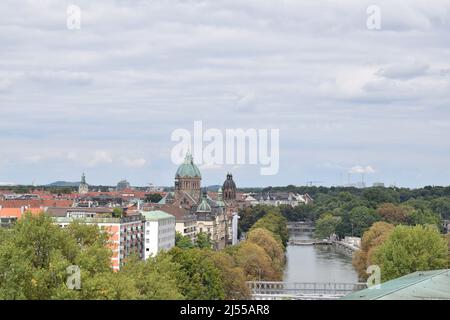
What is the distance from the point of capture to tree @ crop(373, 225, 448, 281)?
55.0m

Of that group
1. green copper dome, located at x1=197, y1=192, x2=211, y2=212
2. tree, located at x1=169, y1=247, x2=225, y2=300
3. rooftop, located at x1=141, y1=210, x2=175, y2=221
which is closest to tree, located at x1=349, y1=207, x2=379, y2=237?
green copper dome, located at x1=197, y1=192, x2=211, y2=212

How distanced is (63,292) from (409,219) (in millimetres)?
102217

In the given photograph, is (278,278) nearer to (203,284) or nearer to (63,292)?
(203,284)

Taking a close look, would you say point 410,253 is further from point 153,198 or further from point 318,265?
point 153,198

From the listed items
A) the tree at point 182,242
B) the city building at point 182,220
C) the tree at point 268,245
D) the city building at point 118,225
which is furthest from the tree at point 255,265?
the city building at point 182,220

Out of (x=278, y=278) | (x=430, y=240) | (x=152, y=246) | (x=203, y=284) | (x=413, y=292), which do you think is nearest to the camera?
(x=413, y=292)

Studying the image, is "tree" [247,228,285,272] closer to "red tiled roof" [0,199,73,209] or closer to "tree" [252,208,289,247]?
"tree" [252,208,289,247]

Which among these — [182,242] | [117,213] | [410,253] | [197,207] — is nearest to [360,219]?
[197,207]

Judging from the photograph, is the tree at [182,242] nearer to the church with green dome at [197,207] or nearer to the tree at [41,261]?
the church with green dome at [197,207]

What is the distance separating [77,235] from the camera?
38.0 m

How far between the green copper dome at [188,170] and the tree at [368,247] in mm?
47429

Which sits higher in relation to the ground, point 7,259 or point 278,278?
point 7,259

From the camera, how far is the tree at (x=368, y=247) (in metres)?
69.5
